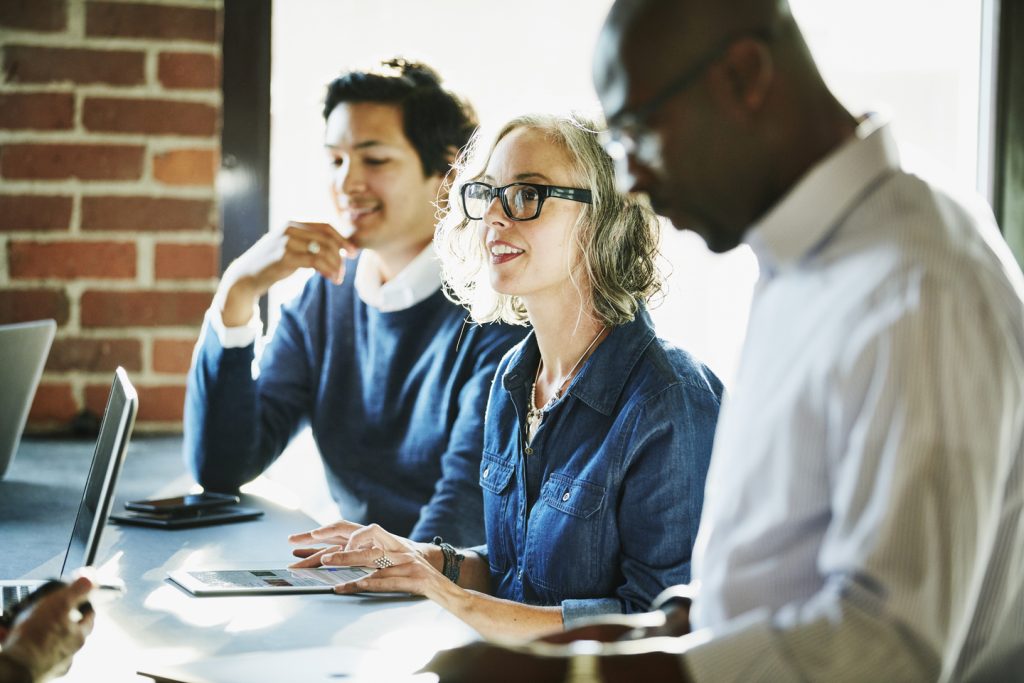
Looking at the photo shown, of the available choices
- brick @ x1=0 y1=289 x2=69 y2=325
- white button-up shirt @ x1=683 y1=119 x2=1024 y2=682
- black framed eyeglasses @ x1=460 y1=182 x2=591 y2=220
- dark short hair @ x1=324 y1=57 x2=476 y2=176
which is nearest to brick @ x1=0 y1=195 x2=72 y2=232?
brick @ x1=0 y1=289 x2=69 y2=325

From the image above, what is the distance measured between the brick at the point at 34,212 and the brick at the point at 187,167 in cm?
23

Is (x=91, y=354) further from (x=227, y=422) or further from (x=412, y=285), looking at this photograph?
(x=412, y=285)

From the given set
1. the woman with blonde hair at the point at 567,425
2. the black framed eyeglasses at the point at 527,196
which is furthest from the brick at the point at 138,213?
the black framed eyeglasses at the point at 527,196

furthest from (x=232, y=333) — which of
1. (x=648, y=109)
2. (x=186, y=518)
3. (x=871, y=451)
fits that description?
(x=871, y=451)

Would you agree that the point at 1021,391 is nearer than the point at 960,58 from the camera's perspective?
Yes

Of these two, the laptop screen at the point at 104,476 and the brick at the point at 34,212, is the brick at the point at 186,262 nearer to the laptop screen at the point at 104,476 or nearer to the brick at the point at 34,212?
the brick at the point at 34,212

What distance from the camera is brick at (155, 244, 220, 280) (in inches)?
107

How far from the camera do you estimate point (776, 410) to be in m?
0.85

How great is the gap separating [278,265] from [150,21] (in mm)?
890

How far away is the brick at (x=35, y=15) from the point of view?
2627mm

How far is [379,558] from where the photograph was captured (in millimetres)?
1536

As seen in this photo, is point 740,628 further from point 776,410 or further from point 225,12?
point 225,12

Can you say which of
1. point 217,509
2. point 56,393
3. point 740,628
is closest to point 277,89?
point 56,393

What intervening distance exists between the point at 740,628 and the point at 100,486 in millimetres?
878
